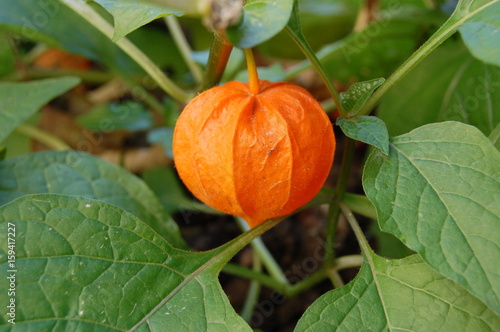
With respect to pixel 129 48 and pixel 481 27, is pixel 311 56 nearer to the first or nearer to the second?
pixel 481 27

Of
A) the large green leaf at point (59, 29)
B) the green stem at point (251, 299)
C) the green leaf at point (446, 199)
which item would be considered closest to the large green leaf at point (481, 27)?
the green leaf at point (446, 199)

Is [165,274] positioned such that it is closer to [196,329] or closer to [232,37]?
[196,329]

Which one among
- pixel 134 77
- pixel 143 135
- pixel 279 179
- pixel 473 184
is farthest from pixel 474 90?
pixel 143 135

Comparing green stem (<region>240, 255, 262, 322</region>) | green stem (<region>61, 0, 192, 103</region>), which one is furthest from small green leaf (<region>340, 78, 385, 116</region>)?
green stem (<region>240, 255, 262, 322</region>)

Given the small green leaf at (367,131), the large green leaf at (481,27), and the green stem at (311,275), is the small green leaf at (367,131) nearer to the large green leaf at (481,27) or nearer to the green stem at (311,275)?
the large green leaf at (481,27)

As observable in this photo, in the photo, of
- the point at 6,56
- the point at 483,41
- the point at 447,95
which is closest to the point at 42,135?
the point at 6,56
